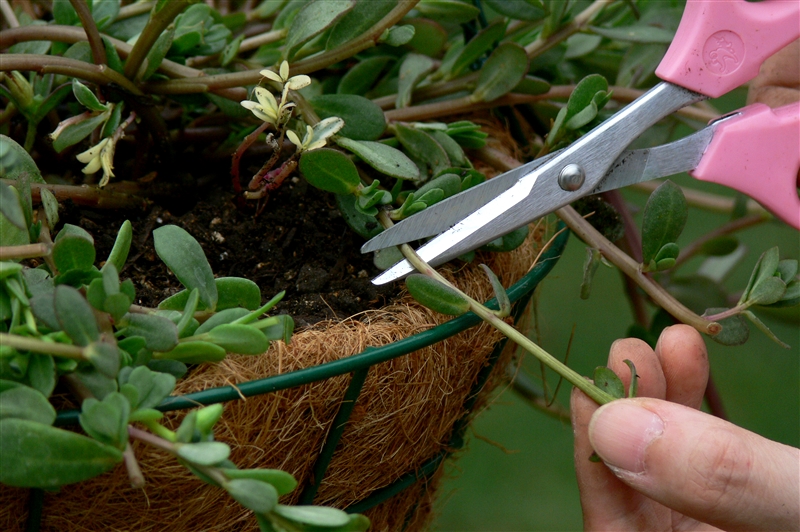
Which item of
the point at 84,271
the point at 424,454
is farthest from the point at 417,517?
the point at 84,271

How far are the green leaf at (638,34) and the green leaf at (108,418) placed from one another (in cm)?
47

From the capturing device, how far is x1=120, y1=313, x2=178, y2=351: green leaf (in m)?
0.34

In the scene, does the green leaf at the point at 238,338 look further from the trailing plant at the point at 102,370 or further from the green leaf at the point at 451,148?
the green leaf at the point at 451,148

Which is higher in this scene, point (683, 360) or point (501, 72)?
point (501, 72)

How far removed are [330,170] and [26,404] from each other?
22cm

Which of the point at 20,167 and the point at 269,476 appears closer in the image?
the point at 269,476

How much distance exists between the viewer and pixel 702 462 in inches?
14.5

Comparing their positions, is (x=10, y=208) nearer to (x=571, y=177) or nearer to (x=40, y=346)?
(x=40, y=346)

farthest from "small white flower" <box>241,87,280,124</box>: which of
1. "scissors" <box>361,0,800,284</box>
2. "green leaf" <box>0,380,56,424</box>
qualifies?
"green leaf" <box>0,380,56,424</box>

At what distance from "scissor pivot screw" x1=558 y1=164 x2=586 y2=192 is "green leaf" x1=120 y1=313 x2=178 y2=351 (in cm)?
26

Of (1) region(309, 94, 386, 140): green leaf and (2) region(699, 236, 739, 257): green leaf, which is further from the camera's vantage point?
(2) region(699, 236, 739, 257): green leaf

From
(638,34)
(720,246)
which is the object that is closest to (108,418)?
(638,34)

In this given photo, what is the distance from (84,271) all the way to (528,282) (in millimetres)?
266

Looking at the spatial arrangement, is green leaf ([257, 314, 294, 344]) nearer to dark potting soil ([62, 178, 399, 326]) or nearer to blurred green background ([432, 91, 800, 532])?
dark potting soil ([62, 178, 399, 326])
